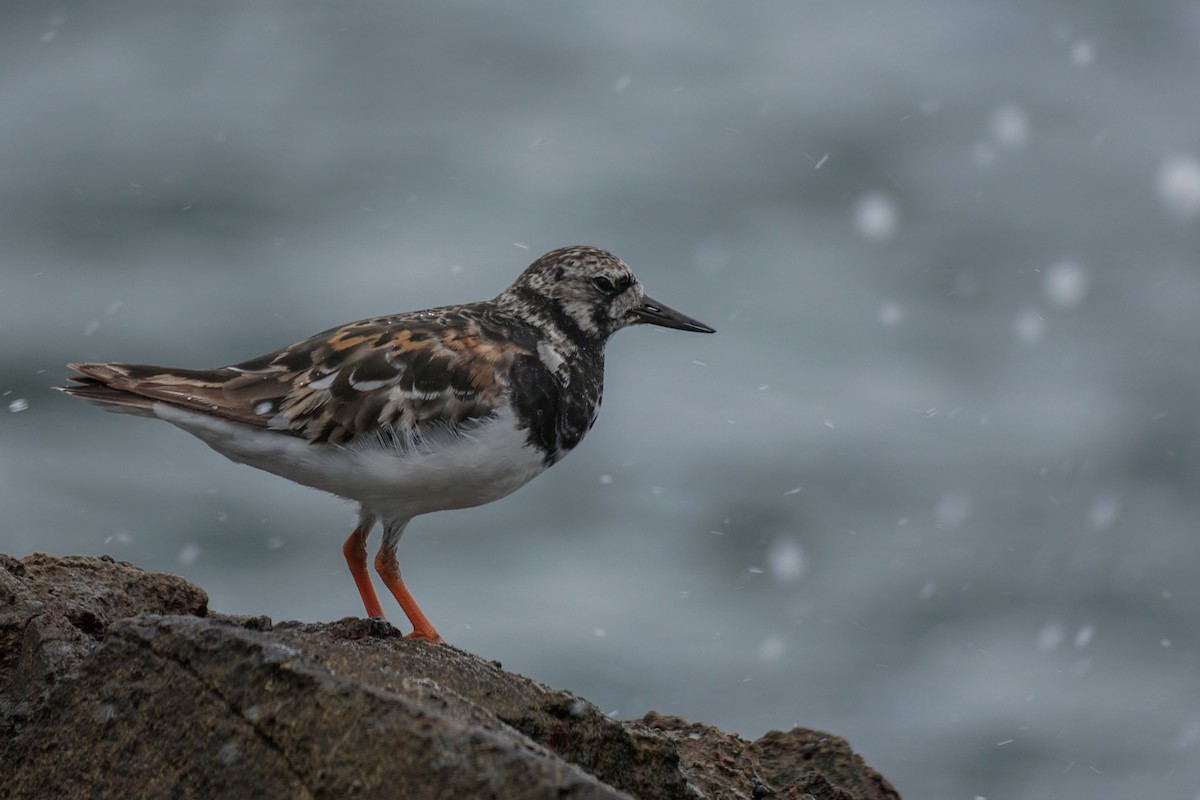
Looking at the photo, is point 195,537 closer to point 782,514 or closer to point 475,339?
point 782,514

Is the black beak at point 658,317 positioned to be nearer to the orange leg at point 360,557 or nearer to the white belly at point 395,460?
the white belly at point 395,460

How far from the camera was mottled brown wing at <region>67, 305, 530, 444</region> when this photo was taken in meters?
5.29

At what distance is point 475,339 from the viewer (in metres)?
5.56

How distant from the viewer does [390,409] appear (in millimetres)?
5312

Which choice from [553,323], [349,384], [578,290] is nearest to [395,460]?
[349,384]

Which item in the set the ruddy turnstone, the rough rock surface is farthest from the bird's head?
the rough rock surface

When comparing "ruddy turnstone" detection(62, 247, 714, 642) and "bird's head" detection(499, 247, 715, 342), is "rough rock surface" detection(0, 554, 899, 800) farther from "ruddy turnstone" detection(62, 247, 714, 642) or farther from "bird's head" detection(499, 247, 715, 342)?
"bird's head" detection(499, 247, 715, 342)

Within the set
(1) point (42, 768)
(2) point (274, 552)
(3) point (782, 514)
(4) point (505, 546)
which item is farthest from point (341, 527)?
(1) point (42, 768)

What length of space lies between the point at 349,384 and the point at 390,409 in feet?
0.65

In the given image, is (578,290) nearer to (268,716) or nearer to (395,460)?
(395,460)

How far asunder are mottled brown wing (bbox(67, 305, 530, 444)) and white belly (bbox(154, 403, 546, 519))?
0.05 m

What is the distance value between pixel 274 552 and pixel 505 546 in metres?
2.84

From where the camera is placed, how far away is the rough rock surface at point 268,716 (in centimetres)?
296

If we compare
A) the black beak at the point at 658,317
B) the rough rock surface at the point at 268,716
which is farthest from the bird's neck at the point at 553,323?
the rough rock surface at the point at 268,716
